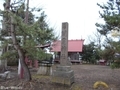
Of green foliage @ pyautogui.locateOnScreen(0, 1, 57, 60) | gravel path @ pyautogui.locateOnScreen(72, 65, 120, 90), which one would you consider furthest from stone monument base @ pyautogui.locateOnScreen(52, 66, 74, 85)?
green foliage @ pyautogui.locateOnScreen(0, 1, 57, 60)

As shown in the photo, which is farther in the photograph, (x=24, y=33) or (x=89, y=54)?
(x=89, y=54)

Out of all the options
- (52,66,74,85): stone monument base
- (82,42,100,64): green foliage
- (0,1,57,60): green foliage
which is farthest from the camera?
(82,42,100,64): green foliage

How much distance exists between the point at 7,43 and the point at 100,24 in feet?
15.0

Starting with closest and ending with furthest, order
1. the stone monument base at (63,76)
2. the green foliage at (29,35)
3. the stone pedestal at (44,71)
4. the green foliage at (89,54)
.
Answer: the green foliage at (29,35)
the stone monument base at (63,76)
the stone pedestal at (44,71)
the green foliage at (89,54)

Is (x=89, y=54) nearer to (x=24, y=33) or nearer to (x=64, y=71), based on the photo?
(x=64, y=71)

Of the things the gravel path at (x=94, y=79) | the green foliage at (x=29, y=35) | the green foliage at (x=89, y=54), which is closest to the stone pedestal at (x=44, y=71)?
the gravel path at (x=94, y=79)

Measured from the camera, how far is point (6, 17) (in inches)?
276

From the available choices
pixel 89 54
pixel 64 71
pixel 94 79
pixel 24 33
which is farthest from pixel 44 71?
pixel 89 54

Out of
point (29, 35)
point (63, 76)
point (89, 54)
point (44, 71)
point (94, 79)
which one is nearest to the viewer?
point (29, 35)

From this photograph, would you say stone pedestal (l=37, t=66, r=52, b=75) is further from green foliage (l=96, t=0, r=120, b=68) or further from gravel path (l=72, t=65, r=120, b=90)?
green foliage (l=96, t=0, r=120, b=68)

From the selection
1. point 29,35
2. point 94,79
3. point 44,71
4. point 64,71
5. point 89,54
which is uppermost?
point 29,35

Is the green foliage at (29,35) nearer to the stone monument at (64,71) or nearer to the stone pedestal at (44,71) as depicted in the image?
the stone monument at (64,71)

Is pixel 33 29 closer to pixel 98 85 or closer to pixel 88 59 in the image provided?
pixel 98 85

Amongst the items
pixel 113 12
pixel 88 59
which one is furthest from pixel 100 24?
pixel 88 59
